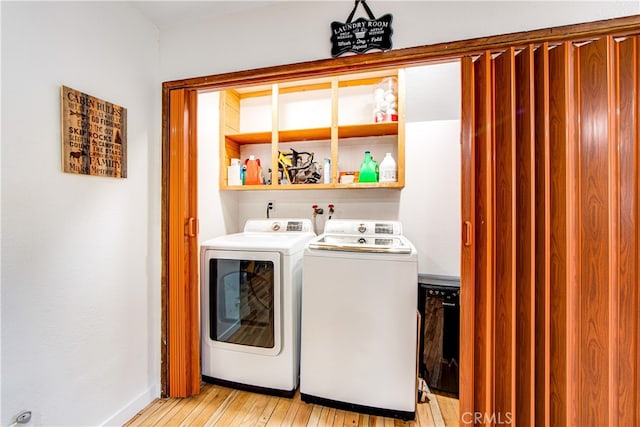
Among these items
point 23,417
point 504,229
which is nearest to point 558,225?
point 504,229

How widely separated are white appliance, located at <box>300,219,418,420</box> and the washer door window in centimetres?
24

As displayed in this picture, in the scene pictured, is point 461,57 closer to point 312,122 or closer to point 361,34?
point 361,34

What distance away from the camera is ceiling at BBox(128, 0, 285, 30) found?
1540 millimetres

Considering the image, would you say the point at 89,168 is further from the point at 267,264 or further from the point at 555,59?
the point at 555,59

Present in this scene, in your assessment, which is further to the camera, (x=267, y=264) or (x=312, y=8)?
(x=267, y=264)

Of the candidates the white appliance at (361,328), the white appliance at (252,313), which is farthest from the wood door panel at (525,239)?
the white appliance at (252,313)

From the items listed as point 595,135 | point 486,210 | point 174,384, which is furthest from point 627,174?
point 174,384

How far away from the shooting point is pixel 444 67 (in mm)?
2312

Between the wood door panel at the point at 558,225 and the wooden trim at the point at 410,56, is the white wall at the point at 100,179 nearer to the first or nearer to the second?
the wooden trim at the point at 410,56

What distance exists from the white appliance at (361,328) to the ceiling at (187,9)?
1.54m

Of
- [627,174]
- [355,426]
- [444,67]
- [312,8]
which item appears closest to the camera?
[627,174]

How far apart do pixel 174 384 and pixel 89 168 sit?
4.85ft

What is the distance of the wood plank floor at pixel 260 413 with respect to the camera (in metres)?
1.60

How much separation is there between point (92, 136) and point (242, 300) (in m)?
1.36
